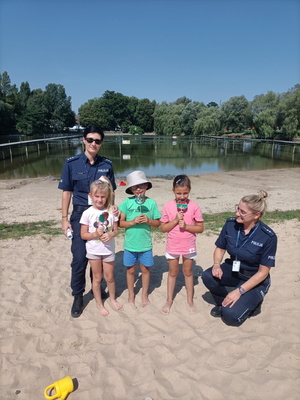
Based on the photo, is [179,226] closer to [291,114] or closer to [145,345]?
[145,345]

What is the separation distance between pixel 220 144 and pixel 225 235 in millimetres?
52483

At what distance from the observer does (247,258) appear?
10.1 feet

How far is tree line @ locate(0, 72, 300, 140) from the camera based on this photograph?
4412cm

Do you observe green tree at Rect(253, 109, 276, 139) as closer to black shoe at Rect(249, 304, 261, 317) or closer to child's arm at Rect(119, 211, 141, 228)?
black shoe at Rect(249, 304, 261, 317)

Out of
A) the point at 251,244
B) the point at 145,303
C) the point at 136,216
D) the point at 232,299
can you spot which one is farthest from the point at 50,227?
the point at 251,244

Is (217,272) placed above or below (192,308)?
above

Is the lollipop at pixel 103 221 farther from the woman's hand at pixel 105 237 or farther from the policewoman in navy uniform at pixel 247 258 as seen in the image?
the policewoman in navy uniform at pixel 247 258

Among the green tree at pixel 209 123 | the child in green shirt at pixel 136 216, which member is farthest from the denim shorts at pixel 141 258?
the green tree at pixel 209 123

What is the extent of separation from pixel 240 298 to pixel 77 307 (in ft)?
6.64

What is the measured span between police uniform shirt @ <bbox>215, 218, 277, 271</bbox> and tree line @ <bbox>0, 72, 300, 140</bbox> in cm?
4279

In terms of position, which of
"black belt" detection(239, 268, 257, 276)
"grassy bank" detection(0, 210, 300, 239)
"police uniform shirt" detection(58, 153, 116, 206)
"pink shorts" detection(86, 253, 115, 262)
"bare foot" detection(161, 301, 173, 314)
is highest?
"police uniform shirt" detection(58, 153, 116, 206)

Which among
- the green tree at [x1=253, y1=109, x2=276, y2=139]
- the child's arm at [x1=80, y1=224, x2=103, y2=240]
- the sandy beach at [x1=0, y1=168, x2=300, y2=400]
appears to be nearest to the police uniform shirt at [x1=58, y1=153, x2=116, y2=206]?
the child's arm at [x1=80, y1=224, x2=103, y2=240]

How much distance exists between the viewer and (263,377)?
2.46m

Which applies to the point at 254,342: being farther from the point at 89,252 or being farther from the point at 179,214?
the point at 89,252
